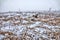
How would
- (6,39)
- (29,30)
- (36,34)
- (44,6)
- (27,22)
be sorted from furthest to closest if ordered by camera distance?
(44,6)
(27,22)
(29,30)
(36,34)
(6,39)

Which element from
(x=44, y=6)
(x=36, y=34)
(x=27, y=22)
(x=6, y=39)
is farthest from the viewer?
(x=44, y=6)

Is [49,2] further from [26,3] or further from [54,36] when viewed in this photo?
[54,36]

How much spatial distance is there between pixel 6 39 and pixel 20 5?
224 cm

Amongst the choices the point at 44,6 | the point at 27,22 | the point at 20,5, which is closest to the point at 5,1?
the point at 20,5

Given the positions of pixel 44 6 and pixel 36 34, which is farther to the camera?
pixel 44 6

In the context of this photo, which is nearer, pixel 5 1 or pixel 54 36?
pixel 54 36

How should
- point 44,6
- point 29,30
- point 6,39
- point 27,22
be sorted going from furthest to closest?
point 44,6, point 27,22, point 29,30, point 6,39

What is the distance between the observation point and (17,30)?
2277 mm

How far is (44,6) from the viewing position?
409cm

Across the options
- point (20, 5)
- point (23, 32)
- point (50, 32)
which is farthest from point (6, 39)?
point (20, 5)

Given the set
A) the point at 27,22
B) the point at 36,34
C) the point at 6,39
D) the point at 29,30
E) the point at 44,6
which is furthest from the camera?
the point at 44,6

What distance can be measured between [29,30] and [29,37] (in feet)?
0.74

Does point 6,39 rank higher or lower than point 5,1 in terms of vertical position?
lower

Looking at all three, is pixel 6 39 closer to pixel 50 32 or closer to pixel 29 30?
pixel 29 30
